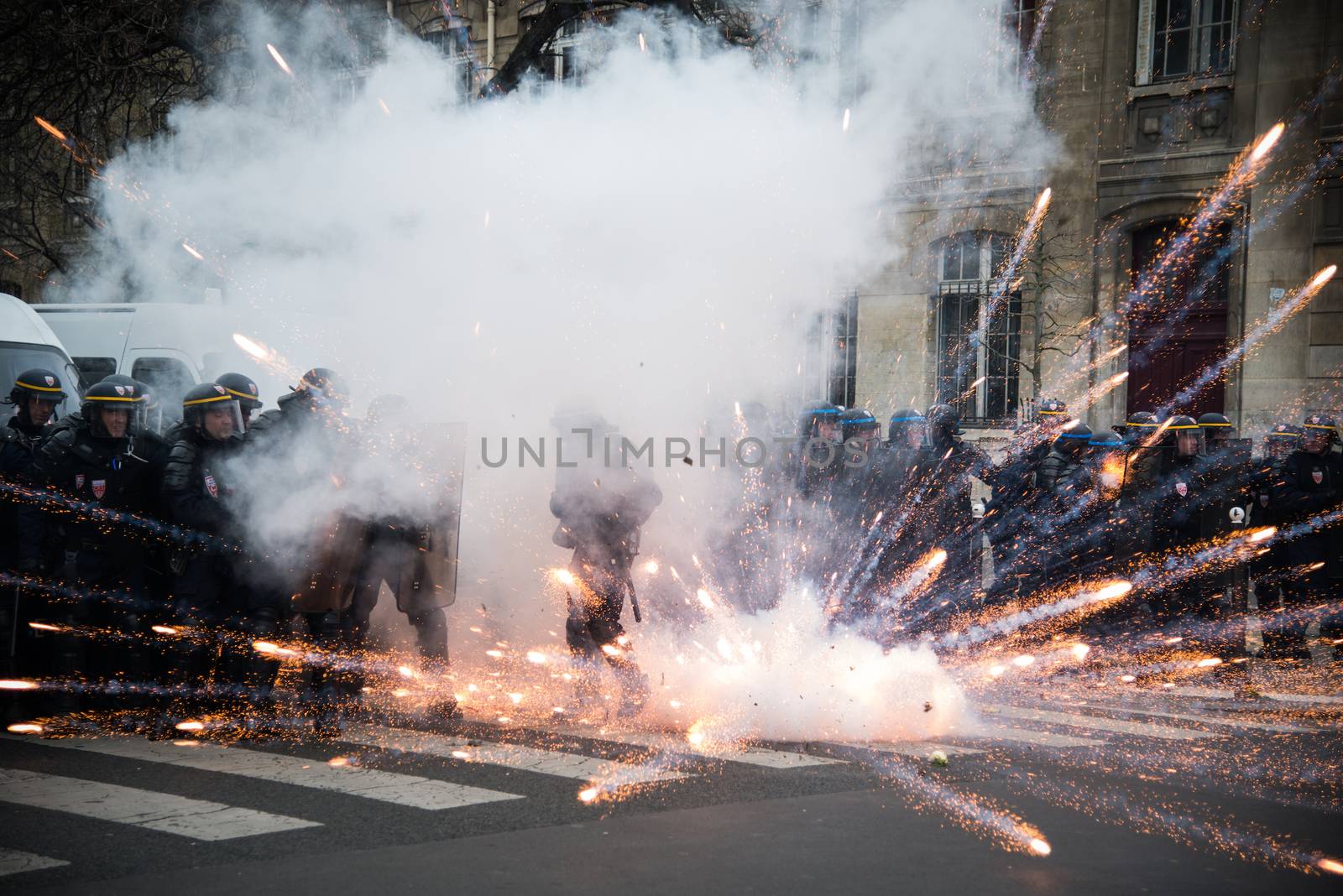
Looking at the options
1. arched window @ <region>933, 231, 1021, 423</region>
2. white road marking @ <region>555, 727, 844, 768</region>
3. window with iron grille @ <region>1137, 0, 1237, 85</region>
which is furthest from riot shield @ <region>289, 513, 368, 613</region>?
window with iron grille @ <region>1137, 0, 1237, 85</region>

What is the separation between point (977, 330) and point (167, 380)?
34.3ft

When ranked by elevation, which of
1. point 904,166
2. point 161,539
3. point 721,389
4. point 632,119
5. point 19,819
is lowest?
point 19,819

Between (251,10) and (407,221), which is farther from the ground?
(251,10)

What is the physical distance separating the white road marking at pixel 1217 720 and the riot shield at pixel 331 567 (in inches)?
167

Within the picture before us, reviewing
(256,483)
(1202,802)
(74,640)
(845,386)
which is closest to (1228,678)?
(1202,802)

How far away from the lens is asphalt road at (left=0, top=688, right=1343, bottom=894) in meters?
4.27

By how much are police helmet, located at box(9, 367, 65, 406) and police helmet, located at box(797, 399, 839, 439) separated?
15.7 feet

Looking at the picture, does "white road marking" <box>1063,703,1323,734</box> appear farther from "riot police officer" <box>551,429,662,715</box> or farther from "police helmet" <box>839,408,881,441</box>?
"riot police officer" <box>551,429,662,715</box>

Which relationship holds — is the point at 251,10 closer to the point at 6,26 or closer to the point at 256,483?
the point at 6,26

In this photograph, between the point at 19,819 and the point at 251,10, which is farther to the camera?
the point at 251,10

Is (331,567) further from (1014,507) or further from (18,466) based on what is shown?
(1014,507)

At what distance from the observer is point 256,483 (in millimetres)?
7207

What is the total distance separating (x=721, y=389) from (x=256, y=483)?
127 inches

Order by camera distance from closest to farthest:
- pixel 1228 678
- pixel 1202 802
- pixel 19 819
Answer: pixel 19 819
pixel 1202 802
pixel 1228 678
